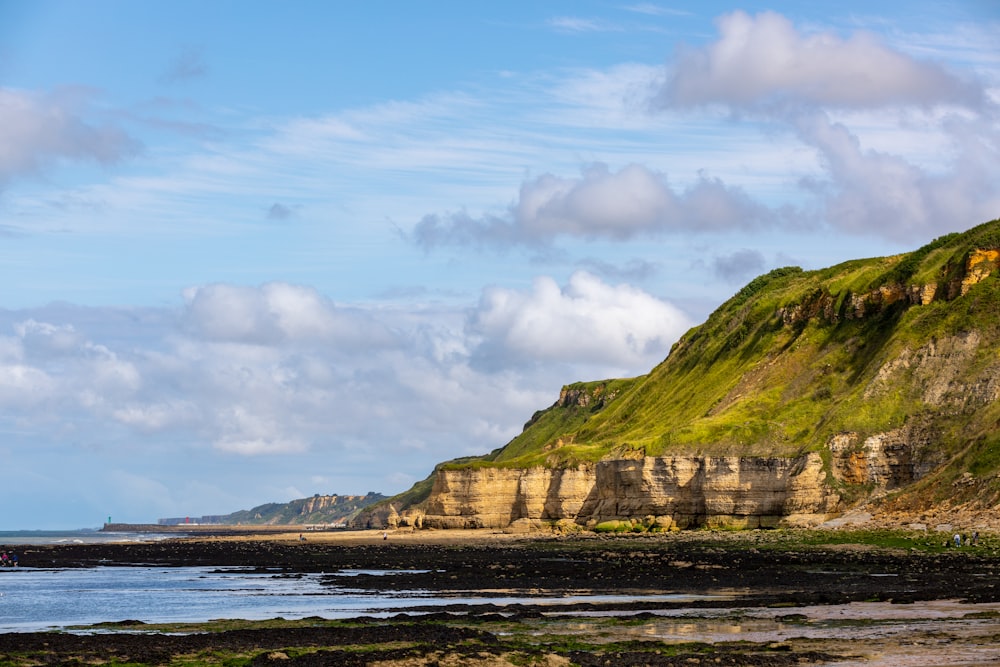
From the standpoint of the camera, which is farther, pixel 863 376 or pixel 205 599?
pixel 863 376

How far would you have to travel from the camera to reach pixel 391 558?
93.4 m

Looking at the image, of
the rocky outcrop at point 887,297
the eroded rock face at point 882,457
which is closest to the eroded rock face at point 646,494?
the eroded rock face at point 882,457

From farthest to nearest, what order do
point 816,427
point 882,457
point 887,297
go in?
point 887,297, point 816,427, point 882,457

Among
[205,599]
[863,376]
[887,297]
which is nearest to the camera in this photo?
[205,599]

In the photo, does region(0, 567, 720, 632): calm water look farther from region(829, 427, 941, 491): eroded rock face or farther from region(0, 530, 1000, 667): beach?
region(829, 427, 941, 491): eroded rock face

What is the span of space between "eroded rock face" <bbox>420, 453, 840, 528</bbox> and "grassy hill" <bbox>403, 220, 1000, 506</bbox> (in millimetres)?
2286

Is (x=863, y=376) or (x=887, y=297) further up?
(x=887, y=297)

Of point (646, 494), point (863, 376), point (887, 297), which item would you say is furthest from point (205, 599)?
point (887, 297)

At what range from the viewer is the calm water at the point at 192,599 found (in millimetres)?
49219

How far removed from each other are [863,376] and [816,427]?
8.31 meters

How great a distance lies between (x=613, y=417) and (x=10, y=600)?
122 m

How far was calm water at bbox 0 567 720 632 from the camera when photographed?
49.2 m

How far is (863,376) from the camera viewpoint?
388ft

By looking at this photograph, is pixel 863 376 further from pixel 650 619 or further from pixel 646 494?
pixel 650 619
